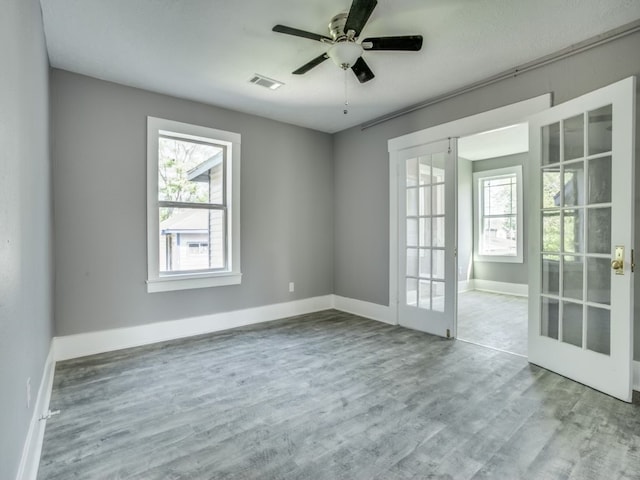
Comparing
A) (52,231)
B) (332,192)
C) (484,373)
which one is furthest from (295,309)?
(52,231)

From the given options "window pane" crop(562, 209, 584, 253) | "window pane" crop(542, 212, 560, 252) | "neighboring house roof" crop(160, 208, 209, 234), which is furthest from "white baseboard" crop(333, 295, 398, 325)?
"neighboring house roof" crop(160, 208, 209, 234)

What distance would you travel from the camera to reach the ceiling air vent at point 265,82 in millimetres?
3322

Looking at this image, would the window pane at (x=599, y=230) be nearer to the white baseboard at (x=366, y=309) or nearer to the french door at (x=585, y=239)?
the french door at (x=585, y=239)

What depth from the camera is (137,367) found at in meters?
3.00

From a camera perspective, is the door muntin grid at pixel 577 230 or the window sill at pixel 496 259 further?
the window sill at pixel 496 259

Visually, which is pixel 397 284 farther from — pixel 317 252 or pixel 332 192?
pixel 332 192

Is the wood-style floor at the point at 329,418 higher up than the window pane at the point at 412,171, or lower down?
lower down

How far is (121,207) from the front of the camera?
3480mm

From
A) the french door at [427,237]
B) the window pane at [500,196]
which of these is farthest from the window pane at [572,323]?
the window pane at [500,196]

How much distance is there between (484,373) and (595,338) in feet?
2.83

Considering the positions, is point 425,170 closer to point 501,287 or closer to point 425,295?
point 425,295

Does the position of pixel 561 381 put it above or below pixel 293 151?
below

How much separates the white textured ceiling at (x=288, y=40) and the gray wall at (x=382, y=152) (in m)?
0.19

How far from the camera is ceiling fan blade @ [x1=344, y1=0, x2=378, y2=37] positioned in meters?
1.96
